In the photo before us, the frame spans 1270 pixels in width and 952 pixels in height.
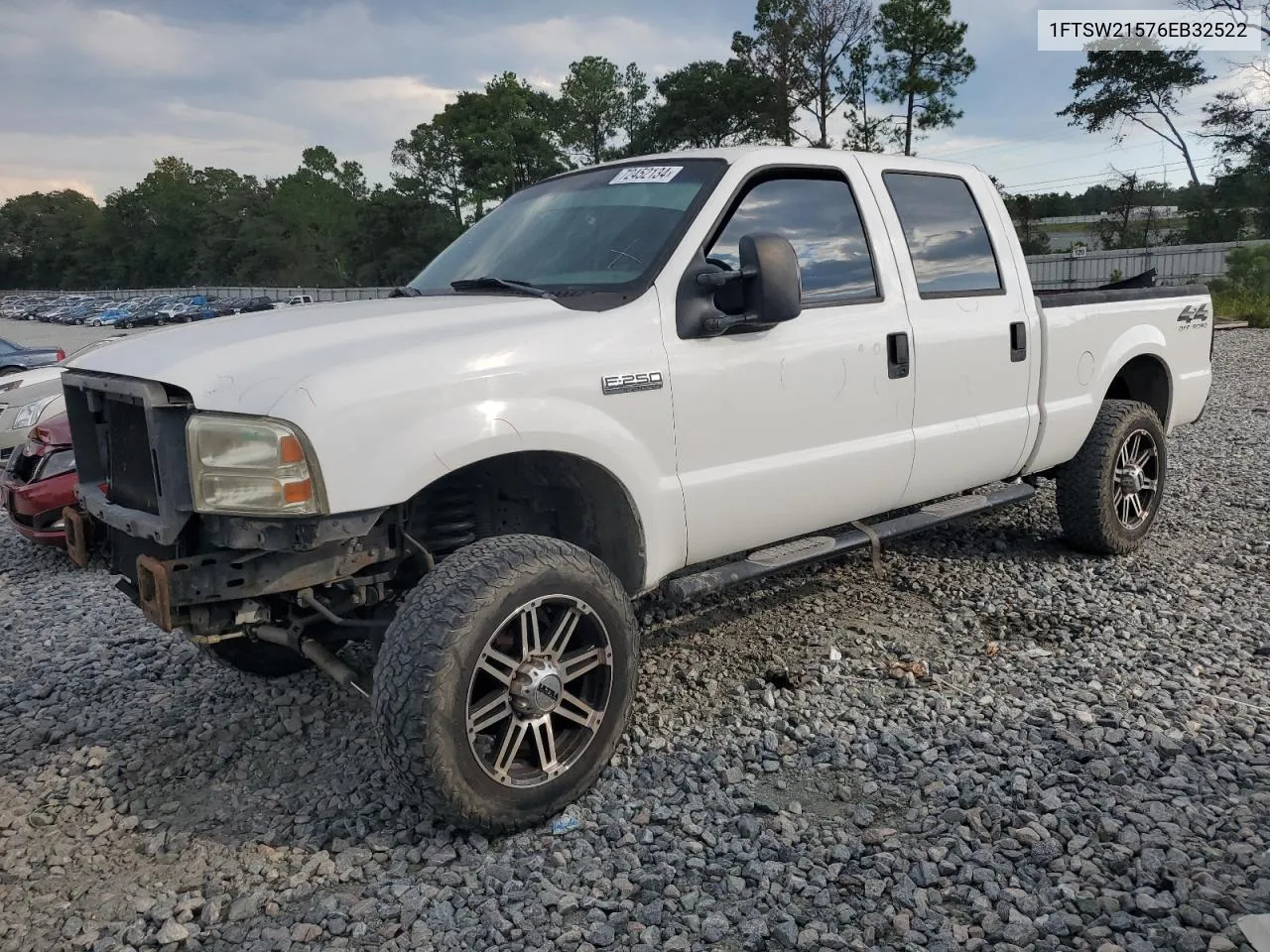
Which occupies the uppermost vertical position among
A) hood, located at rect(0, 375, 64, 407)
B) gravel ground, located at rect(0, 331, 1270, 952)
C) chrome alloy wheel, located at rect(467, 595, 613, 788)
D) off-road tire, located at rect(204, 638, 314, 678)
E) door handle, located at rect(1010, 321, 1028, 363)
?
door handle, located at rect(1010, 321, 1028, 363)

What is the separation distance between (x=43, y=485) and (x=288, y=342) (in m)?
4.35

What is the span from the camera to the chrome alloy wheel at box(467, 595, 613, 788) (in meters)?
2.99

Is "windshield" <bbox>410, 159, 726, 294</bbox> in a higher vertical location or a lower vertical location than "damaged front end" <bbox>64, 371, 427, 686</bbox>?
higher

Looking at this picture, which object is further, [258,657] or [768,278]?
[258,657]

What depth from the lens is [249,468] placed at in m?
2.71

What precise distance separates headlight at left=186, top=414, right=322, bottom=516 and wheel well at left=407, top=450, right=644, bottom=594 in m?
0.57

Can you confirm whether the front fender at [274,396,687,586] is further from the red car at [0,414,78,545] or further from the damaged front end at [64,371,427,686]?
the red car at [0,414,78,545]

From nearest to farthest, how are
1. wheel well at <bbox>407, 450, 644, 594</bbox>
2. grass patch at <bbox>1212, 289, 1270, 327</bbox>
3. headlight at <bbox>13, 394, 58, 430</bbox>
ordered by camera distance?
wheel well at <bbox>407, 450, 644, 594</bbox> < headlight at <bbox>13, 394, 58, 430</bbox> < grass patch at <bbox>1212, 289, 1270, 327</bbox>

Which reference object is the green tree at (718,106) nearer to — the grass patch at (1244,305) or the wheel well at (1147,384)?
the grass patch at (1244,305)

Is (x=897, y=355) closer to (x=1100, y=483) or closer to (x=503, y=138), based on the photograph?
(x=1100, y=483)

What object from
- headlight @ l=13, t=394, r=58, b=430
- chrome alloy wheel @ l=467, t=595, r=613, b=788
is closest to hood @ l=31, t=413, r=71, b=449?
headlight @ l=13, t=394, r=58, b=430

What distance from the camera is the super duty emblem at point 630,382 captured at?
127 inches

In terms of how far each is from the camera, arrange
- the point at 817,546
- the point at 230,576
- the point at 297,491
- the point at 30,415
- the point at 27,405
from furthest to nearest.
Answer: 1. the point at 27,405
2. the point at 30,415
3. the point at 817,546
4. the point at 230,576
5. the point at 297,491

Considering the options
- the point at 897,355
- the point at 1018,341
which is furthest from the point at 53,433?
the point at 1018,341
